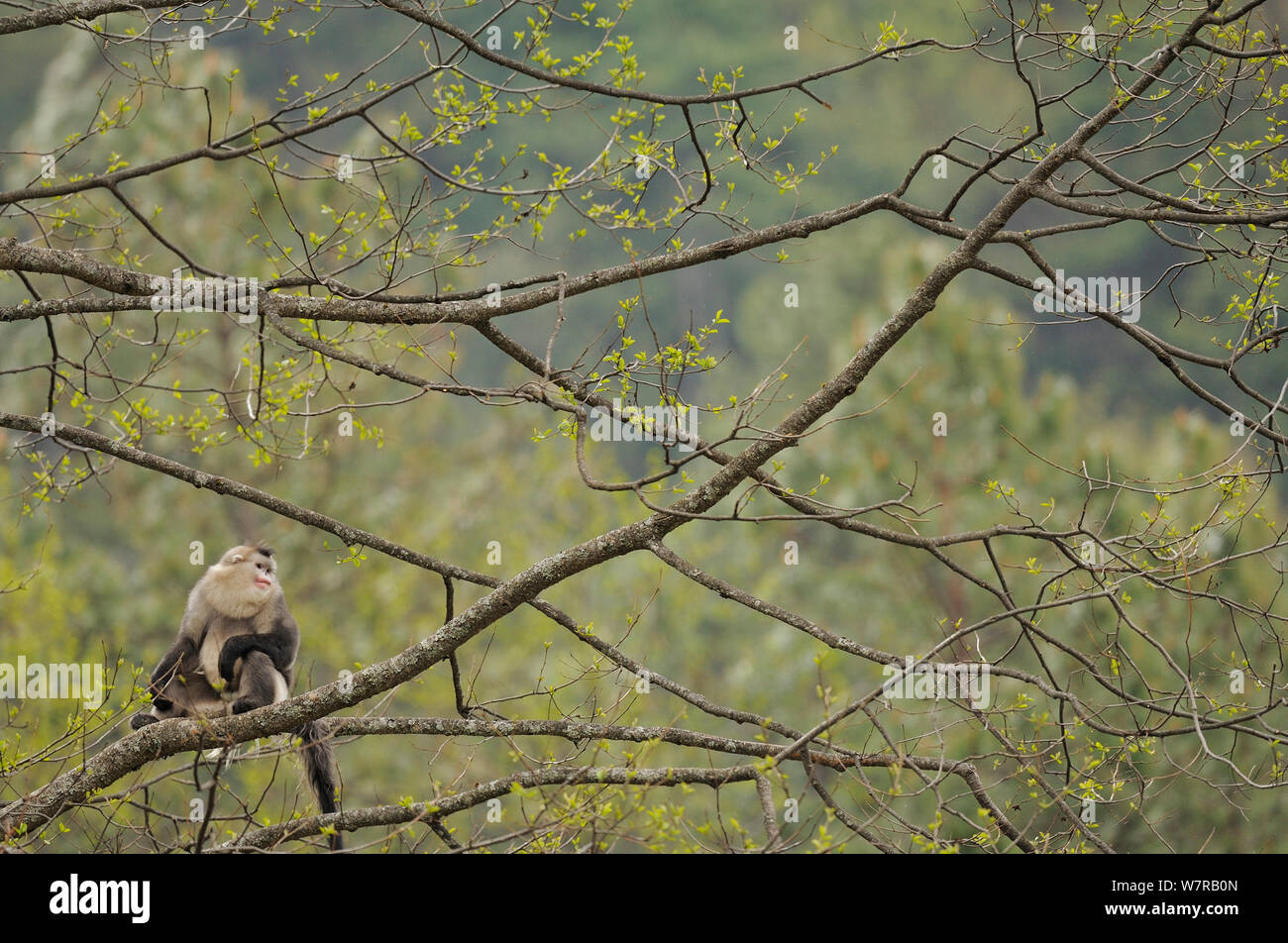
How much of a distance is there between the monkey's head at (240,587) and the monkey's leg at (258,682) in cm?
22

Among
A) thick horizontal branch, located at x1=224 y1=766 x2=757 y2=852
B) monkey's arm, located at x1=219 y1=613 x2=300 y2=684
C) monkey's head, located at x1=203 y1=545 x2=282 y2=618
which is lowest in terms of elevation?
thick horizontal branch, located at x1=224 y1=766 x2=757 y2=852

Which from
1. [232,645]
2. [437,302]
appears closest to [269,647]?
[232,645]

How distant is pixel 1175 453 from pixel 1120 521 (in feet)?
5.44

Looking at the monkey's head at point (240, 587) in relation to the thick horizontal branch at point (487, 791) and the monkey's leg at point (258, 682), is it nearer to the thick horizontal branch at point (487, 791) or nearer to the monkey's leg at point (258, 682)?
the monkey's leg at point (258, 682)

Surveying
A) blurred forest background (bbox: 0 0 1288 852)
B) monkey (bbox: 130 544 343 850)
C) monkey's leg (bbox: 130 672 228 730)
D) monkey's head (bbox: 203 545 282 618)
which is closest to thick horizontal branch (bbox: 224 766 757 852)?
monkey (bbox: 130 544 343 850)

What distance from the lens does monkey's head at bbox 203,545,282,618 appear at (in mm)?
4613

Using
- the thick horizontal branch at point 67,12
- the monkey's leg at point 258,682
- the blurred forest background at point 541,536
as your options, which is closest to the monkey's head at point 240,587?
the monkey's leg at point 258,682

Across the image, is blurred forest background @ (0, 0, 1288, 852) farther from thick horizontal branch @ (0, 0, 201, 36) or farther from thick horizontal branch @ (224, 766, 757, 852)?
thick horizontal branch @ (0, 0, 201, 36)

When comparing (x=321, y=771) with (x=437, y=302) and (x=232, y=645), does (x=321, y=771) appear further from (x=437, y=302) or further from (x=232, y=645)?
(x=437, y=302)

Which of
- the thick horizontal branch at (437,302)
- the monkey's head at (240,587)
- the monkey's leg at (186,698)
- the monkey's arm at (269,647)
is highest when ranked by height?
the thick horizontal branch at (437,302)

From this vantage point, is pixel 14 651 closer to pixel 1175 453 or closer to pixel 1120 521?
pixel 1120 521

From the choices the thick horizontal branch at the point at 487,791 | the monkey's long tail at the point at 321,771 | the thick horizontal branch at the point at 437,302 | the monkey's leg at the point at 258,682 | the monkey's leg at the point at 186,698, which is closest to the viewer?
the thick horizontal branch at the point at 487,791

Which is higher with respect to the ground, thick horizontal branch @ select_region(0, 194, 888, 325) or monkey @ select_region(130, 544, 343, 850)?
thick horizontal branch @ select_region(0, 194, 888, 325)

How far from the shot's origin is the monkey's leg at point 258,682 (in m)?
4.39
